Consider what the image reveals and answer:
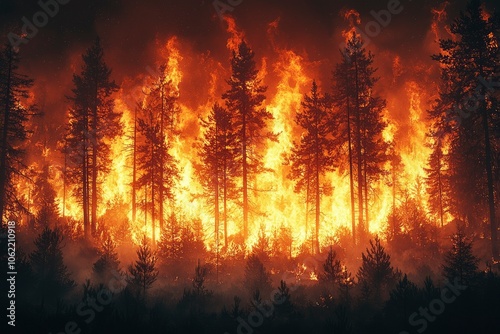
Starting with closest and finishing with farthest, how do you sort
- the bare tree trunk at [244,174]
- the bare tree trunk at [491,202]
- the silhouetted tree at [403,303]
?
the silhouetted tree at [403,303], the bare tree trunk at [491,202], the bare tree trunk at [244,174]

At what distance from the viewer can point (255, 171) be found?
2934 centimetres

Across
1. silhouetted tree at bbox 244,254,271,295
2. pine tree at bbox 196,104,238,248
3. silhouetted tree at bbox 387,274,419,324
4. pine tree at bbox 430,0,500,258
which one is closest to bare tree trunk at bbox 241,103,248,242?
pine tree at bbox 196,104,238,248

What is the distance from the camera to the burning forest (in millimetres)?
14992

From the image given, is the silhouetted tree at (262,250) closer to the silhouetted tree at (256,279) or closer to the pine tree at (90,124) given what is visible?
the silhouetted tree at (256,279)

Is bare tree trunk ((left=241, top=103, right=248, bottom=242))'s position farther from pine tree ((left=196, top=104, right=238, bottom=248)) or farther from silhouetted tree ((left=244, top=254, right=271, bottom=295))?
silhouetted tree ((left=244, top=254, right=271, bottom=295))

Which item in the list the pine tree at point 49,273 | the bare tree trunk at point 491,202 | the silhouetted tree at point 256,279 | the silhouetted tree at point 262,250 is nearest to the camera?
the pine tree at point 49,273

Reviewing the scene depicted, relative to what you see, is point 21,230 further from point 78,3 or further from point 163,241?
point 78,3

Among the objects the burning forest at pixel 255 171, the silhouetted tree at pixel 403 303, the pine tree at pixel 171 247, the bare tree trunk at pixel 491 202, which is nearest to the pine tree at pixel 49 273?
the burning forest at pixel 255 171

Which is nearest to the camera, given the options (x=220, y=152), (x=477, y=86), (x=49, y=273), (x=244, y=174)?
(x=49, y=273)

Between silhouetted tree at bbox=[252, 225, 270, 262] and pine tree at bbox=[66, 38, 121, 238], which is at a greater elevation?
pine tree at bbox=[66, 38, 121, 238]

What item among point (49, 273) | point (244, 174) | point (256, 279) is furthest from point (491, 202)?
point (49, 273)

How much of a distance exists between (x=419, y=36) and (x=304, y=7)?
56.8 ft

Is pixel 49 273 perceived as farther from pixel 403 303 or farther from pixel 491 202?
pixel 491 202

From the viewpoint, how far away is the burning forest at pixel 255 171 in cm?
1499
